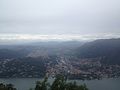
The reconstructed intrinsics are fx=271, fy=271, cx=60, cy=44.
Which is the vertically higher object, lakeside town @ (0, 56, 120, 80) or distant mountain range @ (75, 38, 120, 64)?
distant mountain range @ (75, 38, 120, 64)

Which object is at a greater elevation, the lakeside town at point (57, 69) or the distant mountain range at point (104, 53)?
the distant mountain range at point (104, 53)

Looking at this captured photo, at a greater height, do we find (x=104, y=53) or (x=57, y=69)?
(x=104, y=53)

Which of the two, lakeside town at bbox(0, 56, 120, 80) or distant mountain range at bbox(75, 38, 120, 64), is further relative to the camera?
distant mountain range at bbox(75, 38, 120, 64)

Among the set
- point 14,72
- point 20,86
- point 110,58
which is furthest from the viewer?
point 110,58

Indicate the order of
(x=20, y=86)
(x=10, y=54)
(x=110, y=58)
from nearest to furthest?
1. (x=20, y=86)
2. (x=110, y=58)
3. (x=10, y=54)

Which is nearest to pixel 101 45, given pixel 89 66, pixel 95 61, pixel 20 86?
pixel 95 61

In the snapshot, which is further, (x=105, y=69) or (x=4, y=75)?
(x=105, y=69)

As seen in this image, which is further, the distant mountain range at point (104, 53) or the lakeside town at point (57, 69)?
the distant mountain range at point (104, 53)

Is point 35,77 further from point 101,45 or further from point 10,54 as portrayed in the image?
point 101,45

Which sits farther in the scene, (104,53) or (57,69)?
(104,53)
